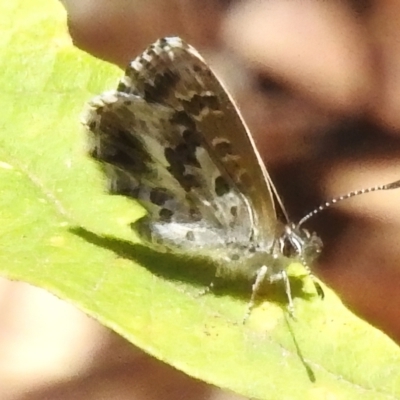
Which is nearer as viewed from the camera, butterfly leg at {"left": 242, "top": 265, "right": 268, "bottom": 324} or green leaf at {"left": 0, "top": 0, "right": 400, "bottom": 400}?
green leaf at {"left": 0, "top": 0, "right": 400, "bottom": 400}

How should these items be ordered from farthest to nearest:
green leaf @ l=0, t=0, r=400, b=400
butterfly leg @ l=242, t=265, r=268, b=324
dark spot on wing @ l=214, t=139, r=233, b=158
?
1. dark spot on wing @ l=214, t=139, r=233, b=158
2. butterfly leg @ l=242, t=265, r=268, b=324
3. green leaf @ l=0, t=0, r=400, b=400

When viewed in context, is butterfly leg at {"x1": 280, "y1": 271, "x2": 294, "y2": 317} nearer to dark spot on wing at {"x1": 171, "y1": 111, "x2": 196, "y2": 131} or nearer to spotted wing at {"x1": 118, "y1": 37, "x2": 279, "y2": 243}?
spotted wing at {"x1": 118, "y1": 37, "x2": 279, "y2": 243}

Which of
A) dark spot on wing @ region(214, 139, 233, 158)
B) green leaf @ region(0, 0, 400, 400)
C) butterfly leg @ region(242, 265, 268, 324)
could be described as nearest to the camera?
green leaf @ region(0, 0, 400, 400)

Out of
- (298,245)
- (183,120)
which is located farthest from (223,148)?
(298,245)

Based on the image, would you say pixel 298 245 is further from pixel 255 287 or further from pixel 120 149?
pixel 120 149

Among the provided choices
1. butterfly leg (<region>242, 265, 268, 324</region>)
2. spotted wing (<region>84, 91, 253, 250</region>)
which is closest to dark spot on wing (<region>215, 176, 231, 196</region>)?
spotted wing (<region>84, 91, 253, 250</region>)

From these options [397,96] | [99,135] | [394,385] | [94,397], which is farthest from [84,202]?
[397,96]

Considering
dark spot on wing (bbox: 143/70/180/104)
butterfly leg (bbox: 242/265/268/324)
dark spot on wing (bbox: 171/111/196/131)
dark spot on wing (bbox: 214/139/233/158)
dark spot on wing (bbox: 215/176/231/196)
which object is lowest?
butterfly leg (bbox: 242/265/268/324)
